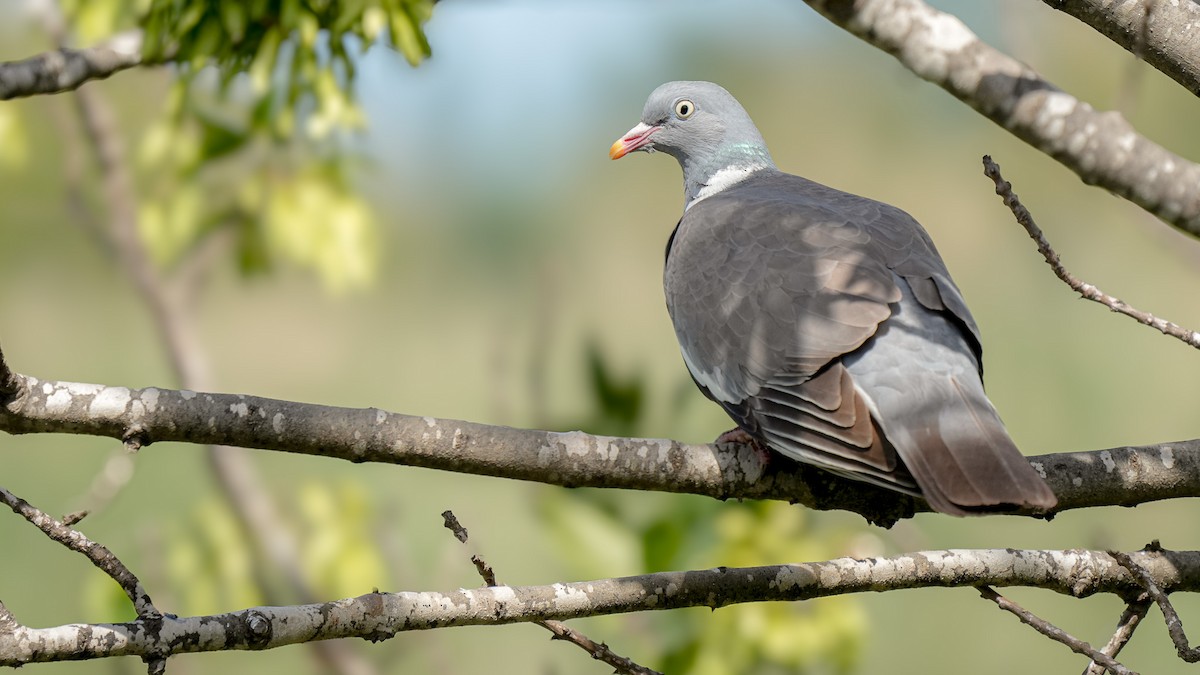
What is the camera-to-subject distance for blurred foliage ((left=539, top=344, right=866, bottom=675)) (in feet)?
10.8

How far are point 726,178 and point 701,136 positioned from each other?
7.2 inches

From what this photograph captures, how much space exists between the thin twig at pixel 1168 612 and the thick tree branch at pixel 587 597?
0.18m

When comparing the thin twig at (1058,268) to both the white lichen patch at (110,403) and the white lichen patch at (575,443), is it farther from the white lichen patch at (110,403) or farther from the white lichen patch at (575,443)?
the white lichen patch at (110,403)

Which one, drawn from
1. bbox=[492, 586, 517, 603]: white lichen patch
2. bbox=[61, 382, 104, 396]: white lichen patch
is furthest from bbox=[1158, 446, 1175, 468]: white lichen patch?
bbox=[61, 382, 104, 396]: white lichen patch

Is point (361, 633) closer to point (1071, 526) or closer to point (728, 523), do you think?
point (728, 523)

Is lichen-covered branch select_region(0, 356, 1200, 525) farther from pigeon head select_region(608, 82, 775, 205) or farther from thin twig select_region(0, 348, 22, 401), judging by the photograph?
pigeon head select_region(608, 82, 775, 205)

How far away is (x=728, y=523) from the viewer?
344 centimetres

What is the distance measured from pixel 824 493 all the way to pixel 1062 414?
6721 mm

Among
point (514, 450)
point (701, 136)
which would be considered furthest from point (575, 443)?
point (701, 136)

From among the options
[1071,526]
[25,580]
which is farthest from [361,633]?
[1071,526]

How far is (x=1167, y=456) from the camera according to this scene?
2.29m

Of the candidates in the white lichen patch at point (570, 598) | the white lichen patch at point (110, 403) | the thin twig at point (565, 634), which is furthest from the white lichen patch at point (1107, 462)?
the white lichen patch at point (110, 403)

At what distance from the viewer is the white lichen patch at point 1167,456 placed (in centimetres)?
229

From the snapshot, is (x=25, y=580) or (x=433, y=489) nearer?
(x=25, y=580)
